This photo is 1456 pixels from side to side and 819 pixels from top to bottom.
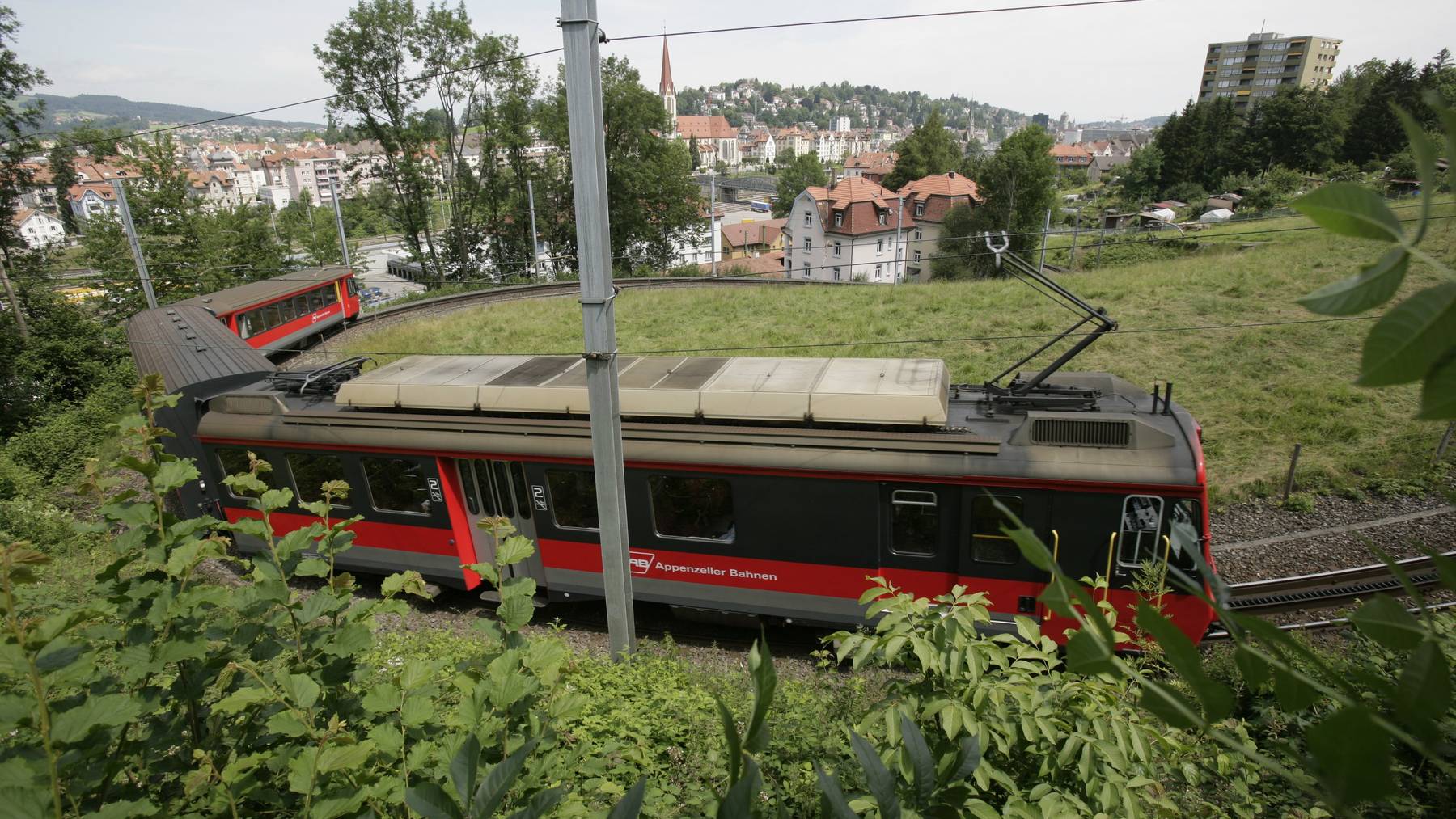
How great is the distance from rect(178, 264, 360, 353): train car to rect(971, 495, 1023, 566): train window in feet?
64.7

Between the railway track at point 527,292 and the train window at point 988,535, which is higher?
the train window at point 988,535

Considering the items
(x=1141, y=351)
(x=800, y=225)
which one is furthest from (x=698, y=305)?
(x=800, y=225)

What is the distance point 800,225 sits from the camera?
188 ft

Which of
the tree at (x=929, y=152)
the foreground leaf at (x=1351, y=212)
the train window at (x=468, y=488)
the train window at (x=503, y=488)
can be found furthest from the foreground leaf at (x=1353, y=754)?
the tree at (x=929, y=152)

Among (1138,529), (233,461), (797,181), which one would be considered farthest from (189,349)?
(797,181)

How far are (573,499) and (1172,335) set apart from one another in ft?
52.2

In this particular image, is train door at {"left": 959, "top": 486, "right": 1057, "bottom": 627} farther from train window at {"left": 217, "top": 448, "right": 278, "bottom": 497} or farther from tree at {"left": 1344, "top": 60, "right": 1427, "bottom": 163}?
tree at {"left": 1344, "top": 60, "right": 1427, "bottom": 163}

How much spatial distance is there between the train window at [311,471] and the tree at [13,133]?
59.1ft

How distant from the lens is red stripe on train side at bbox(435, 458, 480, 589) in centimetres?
962

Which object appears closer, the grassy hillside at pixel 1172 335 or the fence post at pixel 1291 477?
the fence post at pixel 1291 477

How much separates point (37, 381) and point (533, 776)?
25118mm

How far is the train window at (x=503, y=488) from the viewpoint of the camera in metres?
9.43

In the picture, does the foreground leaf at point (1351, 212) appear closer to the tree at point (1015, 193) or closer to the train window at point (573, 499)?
the train window at point (573, 499)

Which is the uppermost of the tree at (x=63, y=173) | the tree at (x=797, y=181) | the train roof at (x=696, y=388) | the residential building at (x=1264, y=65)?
the residential building at (x=1264, y=65)
